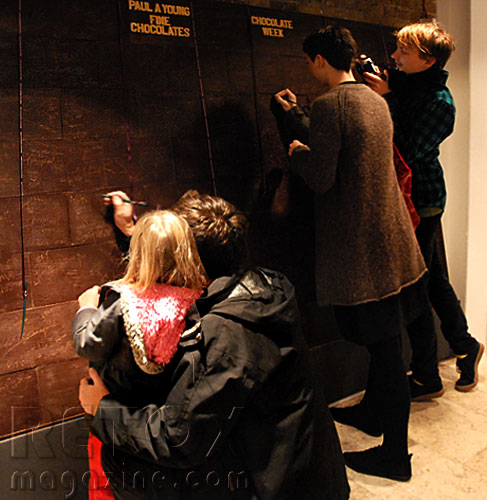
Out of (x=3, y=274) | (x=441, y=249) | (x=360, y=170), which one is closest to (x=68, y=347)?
(x=3, y=274)

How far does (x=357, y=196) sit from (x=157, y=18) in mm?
997

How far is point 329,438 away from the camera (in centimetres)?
147

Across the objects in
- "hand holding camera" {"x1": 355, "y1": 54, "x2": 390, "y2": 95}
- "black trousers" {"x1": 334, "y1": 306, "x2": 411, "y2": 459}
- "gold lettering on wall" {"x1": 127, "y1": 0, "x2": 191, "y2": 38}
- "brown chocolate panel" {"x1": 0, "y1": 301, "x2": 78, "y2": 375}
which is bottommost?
"black trousers" {"x1": 334, "y1": 306, "x2": 411, "y2": 459}

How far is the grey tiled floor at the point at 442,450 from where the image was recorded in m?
1.96

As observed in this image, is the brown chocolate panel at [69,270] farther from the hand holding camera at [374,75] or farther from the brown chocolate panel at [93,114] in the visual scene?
the hand holding camera at [374,75]

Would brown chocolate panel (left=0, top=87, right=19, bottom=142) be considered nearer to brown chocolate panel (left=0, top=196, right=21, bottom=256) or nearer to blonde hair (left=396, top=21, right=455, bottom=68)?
brown chocolate panel (left=0, top=196, right=21, bottom=256)

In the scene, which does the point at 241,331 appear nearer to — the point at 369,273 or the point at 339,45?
the point at 369,273

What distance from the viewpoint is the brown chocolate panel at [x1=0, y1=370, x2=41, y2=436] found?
171 cm

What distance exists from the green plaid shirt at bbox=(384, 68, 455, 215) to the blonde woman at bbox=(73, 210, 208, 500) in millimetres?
1381

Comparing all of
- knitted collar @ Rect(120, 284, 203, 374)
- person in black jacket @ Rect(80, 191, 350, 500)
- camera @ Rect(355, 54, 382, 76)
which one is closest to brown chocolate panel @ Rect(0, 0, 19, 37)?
person in black jacket @ Rect(80, 191, 350, 500)

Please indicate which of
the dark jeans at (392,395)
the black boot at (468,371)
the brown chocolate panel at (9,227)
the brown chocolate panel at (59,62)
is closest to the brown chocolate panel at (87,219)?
the brown chocolate panel at (9,227)

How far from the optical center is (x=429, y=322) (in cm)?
254

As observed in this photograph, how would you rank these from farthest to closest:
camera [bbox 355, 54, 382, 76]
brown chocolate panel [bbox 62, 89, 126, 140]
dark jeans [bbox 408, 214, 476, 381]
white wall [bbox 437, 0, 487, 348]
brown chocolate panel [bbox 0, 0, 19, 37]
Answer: white wall [bbox 437, 0, 487, 348] → dark jeans [bbox 408, 214, 476, 381] → camera [bbox 355, 54, 382, 76] → brown chocolate panel [bbox 62, 89, 126, 140] → brown chocolate panel [bbox 0, 0, 19, 37]

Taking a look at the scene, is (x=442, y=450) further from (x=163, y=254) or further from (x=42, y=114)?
(x=42, y=114)
